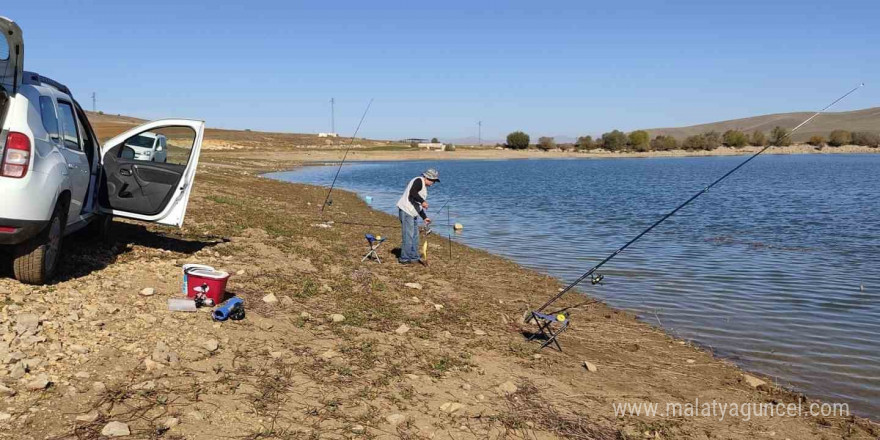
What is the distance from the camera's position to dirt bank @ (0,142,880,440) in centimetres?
457

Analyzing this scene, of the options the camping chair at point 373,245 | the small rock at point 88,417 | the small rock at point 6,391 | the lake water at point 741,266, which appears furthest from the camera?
the camping chair at point 373,245

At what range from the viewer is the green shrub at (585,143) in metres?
134

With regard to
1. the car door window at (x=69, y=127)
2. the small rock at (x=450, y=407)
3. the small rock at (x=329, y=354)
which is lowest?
the small rock at (x=450, y=407)

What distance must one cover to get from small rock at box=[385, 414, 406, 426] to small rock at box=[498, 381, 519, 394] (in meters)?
1.21

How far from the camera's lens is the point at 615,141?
131500 millimetres

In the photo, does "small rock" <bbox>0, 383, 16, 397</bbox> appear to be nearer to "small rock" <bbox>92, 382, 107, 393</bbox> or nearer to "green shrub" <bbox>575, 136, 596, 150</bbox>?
"small rock" <bbox>92, 382, 107, 393</bbox>

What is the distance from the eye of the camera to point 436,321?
7.98 m

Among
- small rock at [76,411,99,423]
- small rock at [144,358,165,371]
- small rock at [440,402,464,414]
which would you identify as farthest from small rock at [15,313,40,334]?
small rock at [440,402,464,414]

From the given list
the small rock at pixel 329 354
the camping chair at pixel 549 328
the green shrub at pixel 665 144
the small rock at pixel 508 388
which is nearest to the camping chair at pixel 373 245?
the camping chair at pixel 549 328

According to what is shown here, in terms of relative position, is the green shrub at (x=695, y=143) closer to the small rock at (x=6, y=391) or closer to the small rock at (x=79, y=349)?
the small rock at (x=79, y=349)

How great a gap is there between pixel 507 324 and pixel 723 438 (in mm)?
3353

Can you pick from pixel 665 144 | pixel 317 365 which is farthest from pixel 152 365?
pixel 665 144

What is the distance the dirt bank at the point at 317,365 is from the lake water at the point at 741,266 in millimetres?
981

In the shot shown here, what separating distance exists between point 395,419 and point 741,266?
11.3 meters
